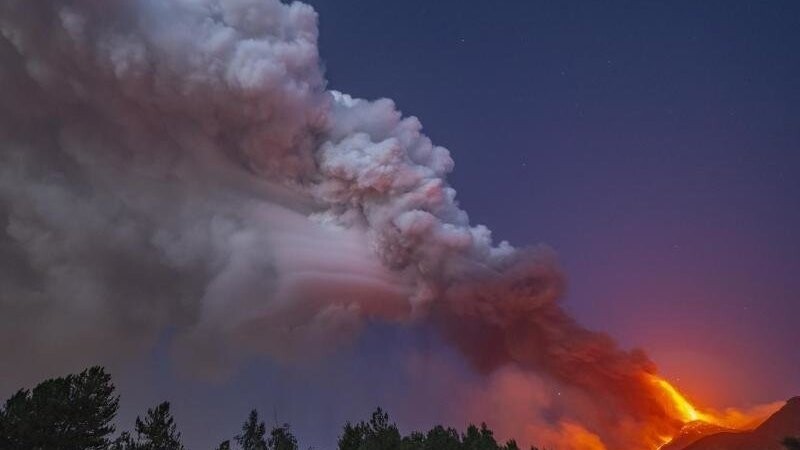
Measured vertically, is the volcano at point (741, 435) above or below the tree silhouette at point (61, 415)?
below

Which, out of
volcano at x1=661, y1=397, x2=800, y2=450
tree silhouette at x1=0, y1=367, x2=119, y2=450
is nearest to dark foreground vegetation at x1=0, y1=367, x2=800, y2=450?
tree silhouette at x1=0, y1=367, x2=119, y2=450

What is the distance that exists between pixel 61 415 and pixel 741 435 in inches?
4063

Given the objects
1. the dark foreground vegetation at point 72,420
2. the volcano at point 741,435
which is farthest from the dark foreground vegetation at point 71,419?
the volcano at point 741,435

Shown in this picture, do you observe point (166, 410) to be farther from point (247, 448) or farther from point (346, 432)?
point (247, 448)

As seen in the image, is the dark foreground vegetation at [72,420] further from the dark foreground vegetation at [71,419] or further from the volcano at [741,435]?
the volcano at [741,435]

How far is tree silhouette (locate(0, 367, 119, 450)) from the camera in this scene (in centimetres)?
3753

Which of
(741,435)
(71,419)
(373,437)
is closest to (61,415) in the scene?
(71,419)

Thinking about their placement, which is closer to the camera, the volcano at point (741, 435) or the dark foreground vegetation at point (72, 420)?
the dark foreground vegetation at point (72, 420)

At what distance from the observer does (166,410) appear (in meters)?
53.0

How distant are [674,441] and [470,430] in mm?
42274

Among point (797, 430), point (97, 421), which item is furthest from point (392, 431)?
point (797, 430)

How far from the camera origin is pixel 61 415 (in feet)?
130

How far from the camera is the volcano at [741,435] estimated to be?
93500mm

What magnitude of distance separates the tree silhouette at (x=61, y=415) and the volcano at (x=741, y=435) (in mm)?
83327
